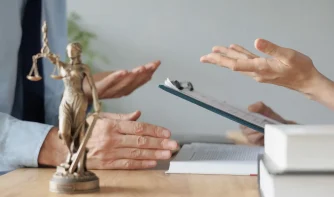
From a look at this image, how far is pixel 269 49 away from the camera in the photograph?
0.95 metres

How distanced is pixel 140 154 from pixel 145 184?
15cm

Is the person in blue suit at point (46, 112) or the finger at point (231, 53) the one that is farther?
the finger at point (231, 53)

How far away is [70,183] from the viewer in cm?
77

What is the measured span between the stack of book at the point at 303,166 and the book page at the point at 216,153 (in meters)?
0.48

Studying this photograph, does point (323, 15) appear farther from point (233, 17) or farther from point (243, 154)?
point (243, 154)

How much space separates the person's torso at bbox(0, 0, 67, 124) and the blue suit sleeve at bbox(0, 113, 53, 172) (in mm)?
176

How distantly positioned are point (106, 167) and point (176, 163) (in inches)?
4.9

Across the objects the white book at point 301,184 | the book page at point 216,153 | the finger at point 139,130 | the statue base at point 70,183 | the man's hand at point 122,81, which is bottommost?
the book page at point 216,153

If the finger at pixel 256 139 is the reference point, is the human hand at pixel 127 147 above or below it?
above

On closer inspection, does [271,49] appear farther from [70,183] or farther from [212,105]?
[70,183]

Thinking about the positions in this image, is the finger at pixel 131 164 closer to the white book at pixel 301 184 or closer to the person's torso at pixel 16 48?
the person's torso at pixel 16 48

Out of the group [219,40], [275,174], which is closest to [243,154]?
[275,174]

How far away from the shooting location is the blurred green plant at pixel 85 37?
9.53 feet

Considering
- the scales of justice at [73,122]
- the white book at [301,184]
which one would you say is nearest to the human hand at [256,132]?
the scales of justice at [73,122]
